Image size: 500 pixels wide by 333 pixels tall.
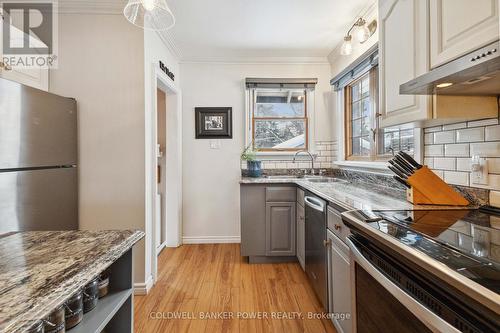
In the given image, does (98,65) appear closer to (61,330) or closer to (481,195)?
(61,330)

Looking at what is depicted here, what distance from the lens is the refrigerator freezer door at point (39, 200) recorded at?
1.46 m

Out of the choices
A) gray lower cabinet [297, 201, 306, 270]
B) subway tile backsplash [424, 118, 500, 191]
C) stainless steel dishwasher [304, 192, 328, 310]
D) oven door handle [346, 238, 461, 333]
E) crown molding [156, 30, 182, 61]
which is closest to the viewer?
oven door handle [346, 238, 461, 333]

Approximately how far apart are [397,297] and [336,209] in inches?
30.6

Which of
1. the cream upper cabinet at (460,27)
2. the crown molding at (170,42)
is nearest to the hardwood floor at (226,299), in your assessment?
the cream upper cabinet at (460,27)

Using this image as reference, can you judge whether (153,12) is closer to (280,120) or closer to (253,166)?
(253,166)

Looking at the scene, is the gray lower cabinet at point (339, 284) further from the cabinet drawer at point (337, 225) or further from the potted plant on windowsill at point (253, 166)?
the potted plant on windowsill at point (253, 166)

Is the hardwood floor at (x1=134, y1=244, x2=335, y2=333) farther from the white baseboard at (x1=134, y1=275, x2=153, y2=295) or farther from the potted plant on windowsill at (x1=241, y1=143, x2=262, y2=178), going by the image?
the potted plant on windowsill at (x1=241, y1=143, x2=262, y2=178)

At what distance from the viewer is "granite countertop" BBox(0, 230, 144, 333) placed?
0.46 metres

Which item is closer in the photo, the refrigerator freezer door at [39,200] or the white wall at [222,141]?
the refrigerator freezer door at [39,200]

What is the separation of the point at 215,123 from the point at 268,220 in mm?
1432

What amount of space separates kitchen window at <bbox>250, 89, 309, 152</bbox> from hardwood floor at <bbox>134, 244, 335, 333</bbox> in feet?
4.97

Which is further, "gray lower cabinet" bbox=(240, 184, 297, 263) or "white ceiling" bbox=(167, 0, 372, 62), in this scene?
"gray lower cabinet" bbox=(240, 184, 297, 263)

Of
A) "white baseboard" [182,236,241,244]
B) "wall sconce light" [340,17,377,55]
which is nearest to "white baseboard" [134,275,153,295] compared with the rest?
"white baseboard" [182,236,241,244]

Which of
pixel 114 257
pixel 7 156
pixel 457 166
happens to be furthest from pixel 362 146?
pixel 7 156
